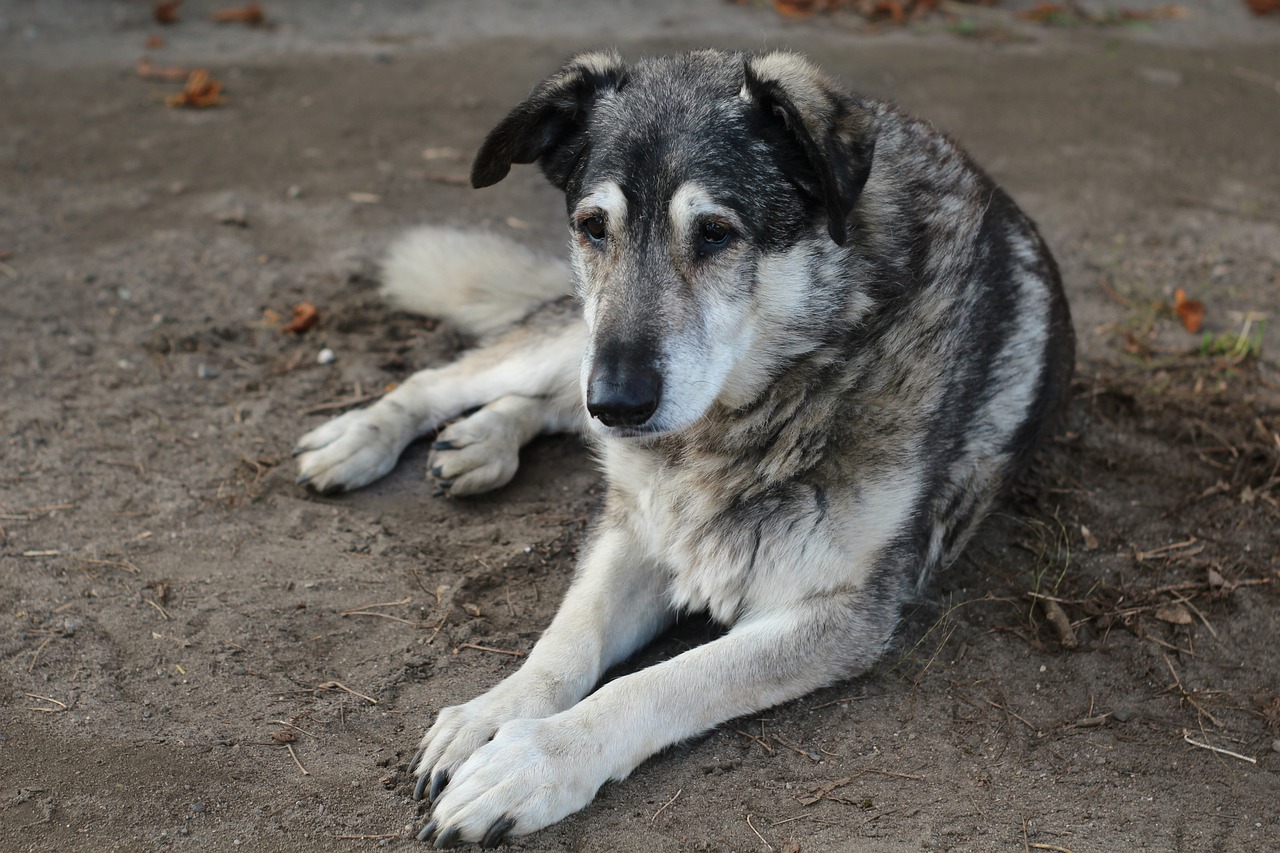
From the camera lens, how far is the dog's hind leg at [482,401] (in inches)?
160

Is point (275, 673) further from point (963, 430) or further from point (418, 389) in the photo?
point (963, 430)

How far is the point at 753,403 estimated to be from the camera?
318 cm

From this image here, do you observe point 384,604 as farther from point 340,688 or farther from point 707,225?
point 707,225

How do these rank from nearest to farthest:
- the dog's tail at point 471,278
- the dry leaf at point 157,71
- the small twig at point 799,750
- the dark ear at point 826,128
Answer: the dark ear at point 826,128 → the small twig at point 799,750 → the dog's tail at point 471,278 → the dry leaf at point 157,71

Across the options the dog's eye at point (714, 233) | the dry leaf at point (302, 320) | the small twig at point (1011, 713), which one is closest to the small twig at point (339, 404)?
the dry leaf at point (302, 320)

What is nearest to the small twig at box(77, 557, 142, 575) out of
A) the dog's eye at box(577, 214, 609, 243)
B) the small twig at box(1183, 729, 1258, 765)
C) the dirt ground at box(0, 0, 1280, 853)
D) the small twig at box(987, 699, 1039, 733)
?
the dirt ground at box(0, 0, 1280, 853)

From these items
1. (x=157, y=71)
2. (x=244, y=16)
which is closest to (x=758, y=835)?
(x=157, y=71)

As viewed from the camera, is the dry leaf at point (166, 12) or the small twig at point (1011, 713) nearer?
the small twig at point (1011, 713)

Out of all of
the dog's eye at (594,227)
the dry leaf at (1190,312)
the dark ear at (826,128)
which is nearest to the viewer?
the dark ear at (826,128)

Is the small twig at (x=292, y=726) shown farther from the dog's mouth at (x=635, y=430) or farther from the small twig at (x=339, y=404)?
the small twig at (x=339, y=404)

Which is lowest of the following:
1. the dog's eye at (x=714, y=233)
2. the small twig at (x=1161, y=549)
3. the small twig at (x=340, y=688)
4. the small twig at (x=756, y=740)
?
the small twig at (x=340, y=688)

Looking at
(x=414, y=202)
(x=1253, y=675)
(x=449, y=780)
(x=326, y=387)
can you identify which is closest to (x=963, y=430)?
(x=1253, y=675)

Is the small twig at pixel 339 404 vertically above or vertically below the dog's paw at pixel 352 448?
below

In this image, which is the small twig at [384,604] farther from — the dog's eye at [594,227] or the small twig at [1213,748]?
the small twig at [1213,748]
